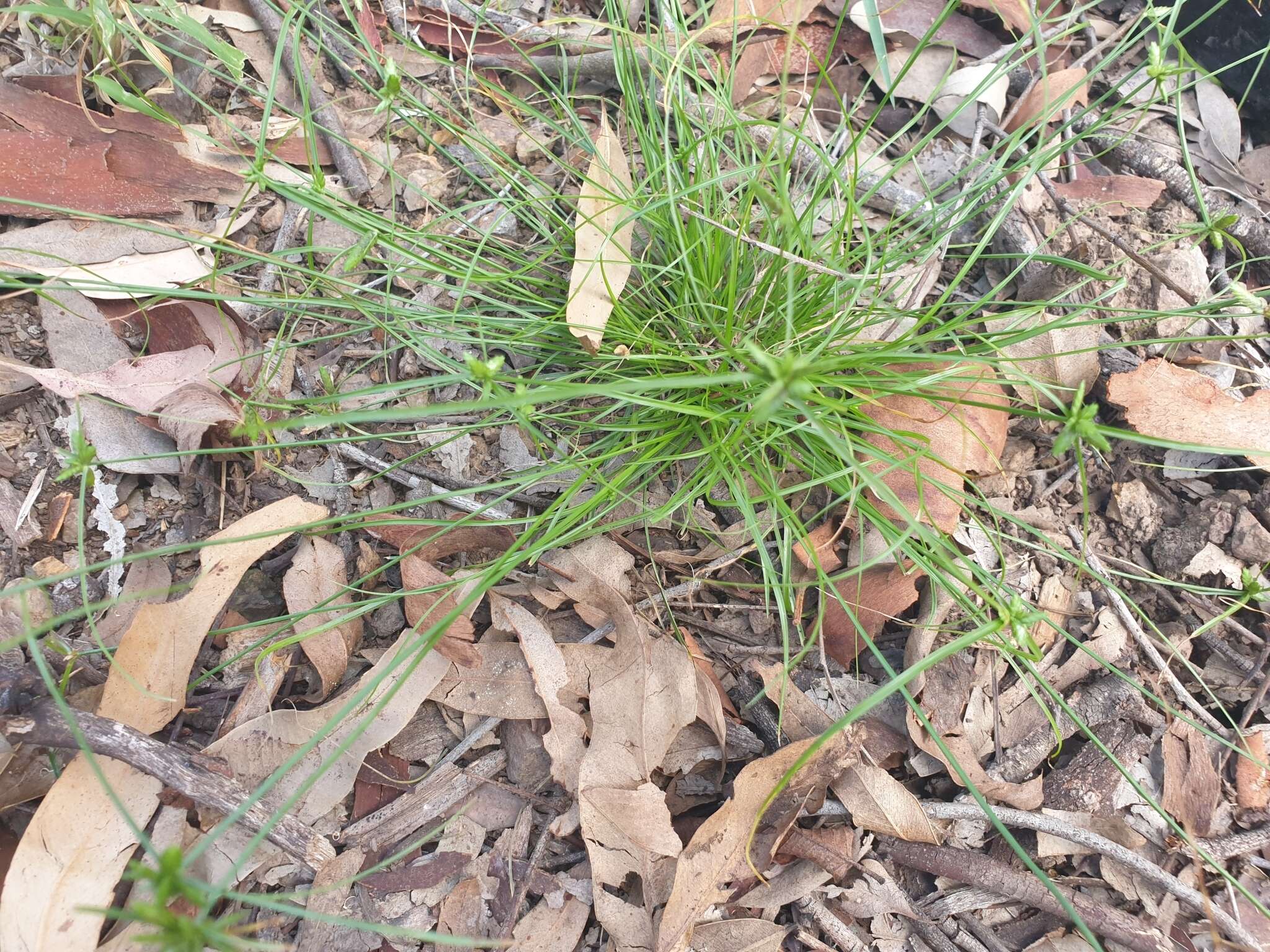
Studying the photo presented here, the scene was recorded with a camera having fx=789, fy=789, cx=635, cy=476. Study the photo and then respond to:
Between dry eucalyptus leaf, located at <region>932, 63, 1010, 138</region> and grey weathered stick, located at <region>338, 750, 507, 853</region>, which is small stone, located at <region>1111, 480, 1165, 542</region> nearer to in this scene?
dry eucalyptus leaf, located at <region>932, 63, 1010, 138</region>

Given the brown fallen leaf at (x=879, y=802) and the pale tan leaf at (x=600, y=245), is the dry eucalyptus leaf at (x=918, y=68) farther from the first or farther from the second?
the brown fallen leaf at (x=879, y=802)

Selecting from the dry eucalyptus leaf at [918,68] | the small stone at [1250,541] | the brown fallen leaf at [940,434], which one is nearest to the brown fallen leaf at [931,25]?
the dry eucalyptus leaf at [918,68]

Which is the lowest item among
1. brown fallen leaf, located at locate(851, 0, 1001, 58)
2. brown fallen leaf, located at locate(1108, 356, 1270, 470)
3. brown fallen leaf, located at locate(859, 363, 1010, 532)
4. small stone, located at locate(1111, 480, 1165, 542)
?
small stone, located at locate(1111, 480, 1165, 542)

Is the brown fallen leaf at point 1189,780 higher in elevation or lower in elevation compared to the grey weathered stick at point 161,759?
higher

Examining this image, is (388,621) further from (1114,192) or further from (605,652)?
(1114,192)

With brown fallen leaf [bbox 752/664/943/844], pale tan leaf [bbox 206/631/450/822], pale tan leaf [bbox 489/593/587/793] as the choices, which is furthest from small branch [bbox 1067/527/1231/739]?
pale tan leaf [bbox 206/631/450/822]

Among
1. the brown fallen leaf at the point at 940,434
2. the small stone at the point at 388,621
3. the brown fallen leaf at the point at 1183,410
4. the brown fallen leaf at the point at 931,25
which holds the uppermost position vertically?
the brown fallen leaf at the point at 931,25
